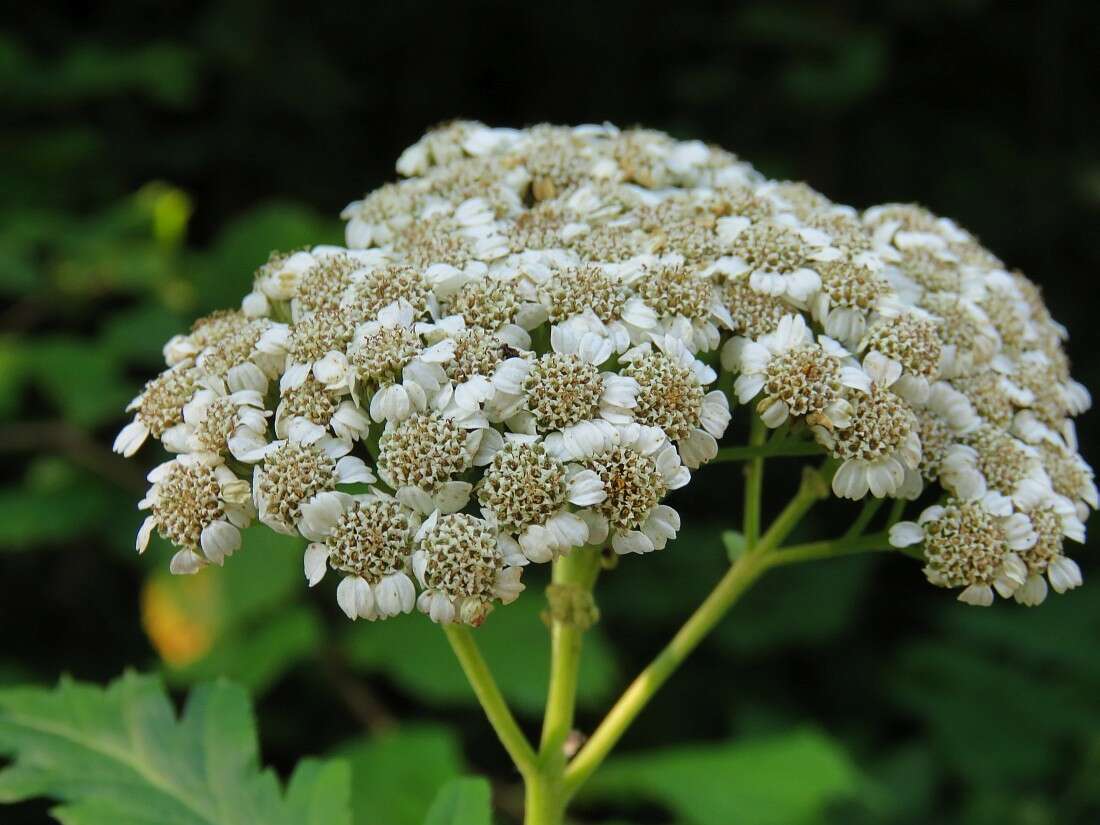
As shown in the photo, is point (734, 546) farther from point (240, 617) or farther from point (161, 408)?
point (240, 617)

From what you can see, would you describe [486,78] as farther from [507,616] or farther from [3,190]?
[507,616]

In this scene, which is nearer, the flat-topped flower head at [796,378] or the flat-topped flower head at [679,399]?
the flat-topped flower head at [679,399]

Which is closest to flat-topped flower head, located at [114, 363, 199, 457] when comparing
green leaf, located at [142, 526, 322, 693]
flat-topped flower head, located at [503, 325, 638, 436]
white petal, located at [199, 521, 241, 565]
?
white petal, located at [199, 521, 241, 565]

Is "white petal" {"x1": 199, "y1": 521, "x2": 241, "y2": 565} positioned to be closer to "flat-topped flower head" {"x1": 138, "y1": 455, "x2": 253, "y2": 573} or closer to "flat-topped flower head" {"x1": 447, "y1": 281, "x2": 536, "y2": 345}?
"flat-topped flower head" {"x1": 138, "y1": 455, "x2": 253, "y2": 573}

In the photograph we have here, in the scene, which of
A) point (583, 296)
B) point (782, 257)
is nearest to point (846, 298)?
point (782, 257)

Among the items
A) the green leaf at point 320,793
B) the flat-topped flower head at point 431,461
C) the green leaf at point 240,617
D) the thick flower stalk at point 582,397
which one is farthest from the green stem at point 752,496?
the green leaf at point 240,617

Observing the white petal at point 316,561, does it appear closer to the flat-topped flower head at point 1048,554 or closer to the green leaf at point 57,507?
the flat-topped flower head at point 1048,554

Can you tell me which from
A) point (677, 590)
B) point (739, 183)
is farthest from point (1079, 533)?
point (677, 590)
